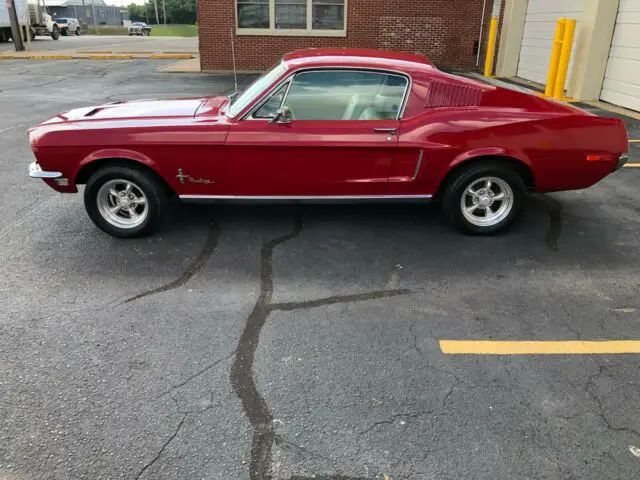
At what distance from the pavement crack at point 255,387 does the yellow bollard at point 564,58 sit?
32.9 feet

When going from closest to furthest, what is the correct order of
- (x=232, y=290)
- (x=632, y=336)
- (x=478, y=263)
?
(x=632, y=336) → (x=232, y=290) → (x=478, y=263)

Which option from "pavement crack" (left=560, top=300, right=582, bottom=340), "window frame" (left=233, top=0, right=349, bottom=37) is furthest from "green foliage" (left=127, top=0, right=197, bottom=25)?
"pavement crack" (left=560, top=300, right=582, bottom=340)

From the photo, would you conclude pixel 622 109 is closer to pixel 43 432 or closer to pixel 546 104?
pixel 546 104

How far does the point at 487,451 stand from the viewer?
254 cm

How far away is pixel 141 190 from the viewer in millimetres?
4680

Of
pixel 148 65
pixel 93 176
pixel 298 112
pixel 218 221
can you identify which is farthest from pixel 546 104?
pixel 148 65

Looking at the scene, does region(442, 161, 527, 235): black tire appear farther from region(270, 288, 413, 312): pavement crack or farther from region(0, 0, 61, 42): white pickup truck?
region(0, 0, 61, 42): white pickup truck

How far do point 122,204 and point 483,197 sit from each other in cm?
319

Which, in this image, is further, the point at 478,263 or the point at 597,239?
the point at 597,239

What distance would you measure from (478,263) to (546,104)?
1.63 m

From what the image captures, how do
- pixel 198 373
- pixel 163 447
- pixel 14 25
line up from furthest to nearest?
pixel 14 25
pixel 198 373
pixel 163 447

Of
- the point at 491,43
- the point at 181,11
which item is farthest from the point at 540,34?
the point at 181,11

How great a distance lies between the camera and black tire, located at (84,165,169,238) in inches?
182

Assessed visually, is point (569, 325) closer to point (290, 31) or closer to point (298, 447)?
point (298, 447)
